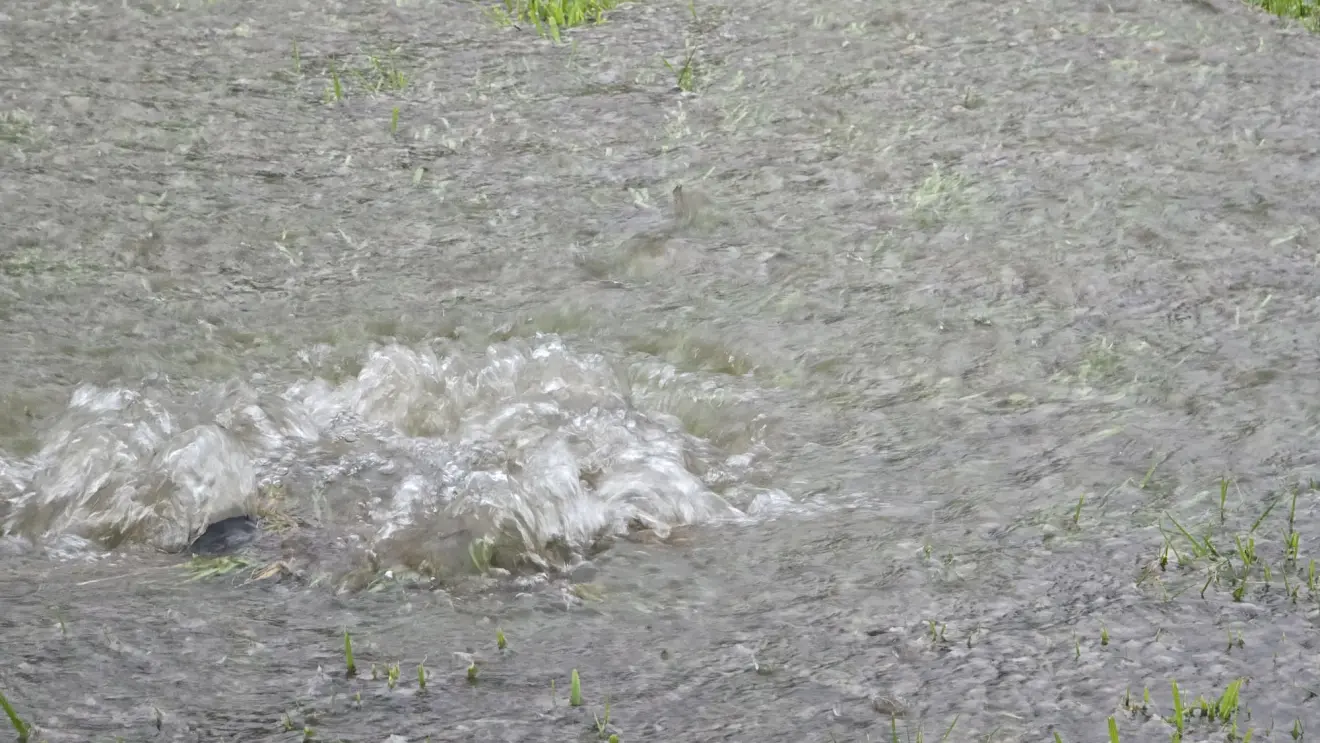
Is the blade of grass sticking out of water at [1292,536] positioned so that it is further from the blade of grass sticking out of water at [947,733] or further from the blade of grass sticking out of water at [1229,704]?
the blade of grass sticking out of water at [947,733]

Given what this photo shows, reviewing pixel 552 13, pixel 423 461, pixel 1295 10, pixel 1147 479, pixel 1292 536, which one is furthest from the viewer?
pixel 552 13

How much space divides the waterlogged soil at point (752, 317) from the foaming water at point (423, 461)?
10 cm

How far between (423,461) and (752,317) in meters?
1.18

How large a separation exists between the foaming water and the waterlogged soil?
0.10 metres

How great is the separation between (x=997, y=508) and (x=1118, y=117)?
2.67 metres

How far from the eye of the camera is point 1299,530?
3064 mm

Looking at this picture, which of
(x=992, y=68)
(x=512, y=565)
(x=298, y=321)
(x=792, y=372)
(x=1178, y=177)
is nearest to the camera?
(x=512, y=565)

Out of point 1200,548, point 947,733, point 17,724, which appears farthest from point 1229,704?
point 17,724

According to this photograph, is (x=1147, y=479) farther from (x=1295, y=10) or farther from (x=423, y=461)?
(x=1295, y=10)

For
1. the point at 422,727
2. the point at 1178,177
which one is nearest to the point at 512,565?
the point at 422,727

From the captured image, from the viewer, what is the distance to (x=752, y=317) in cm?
440

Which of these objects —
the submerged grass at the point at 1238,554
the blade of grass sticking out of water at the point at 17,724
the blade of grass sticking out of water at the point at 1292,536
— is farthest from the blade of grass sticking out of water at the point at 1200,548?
the blade of grass sticking out of water at the point at 17,724

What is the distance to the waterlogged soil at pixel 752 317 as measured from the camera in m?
2.66

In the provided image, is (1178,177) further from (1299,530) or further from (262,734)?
(262,734)
